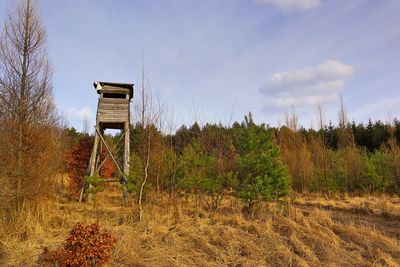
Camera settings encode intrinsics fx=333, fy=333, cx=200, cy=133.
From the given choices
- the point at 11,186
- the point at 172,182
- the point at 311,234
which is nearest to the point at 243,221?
the point at 311,234

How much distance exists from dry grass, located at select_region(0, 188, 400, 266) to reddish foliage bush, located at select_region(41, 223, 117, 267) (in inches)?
44.1

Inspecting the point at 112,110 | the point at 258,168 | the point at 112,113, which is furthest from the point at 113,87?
the point at 258,168

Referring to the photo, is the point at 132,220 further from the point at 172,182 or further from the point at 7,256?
the point at 7,256

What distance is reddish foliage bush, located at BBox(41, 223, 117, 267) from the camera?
4.75 metres

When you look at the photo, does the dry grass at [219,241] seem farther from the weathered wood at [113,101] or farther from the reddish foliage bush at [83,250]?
the weathered wood at [113,101]

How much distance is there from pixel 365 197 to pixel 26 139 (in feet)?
47.8

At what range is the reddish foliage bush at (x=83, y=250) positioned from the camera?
4754 millimetres

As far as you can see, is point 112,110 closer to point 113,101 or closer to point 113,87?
point 113,101

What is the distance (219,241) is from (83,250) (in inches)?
124

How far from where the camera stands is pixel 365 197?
15836mm

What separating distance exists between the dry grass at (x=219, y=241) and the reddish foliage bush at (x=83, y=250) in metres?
1.12

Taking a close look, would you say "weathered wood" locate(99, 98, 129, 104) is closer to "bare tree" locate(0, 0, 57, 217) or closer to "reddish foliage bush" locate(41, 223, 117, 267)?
"bare tree" locate(0, 0, 57, 217)

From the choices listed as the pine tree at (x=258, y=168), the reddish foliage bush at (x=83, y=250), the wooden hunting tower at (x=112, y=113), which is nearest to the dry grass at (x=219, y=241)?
the pine tree at (x=258, y=168)

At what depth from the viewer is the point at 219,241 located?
7062 millimetres
